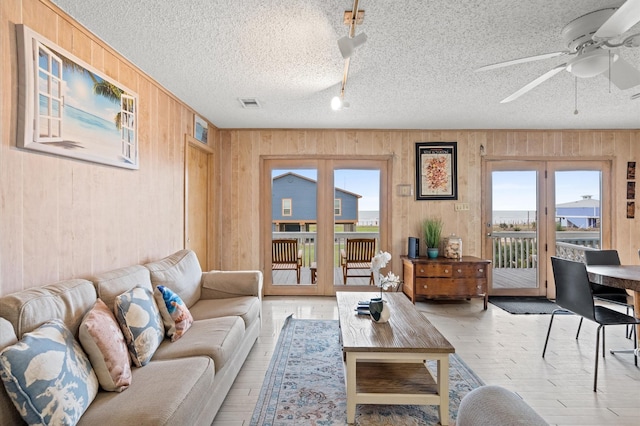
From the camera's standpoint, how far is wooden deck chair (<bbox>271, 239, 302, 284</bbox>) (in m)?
4.91

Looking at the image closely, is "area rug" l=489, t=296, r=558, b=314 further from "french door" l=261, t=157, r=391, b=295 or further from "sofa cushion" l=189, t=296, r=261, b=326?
"sofa cushion" l=189, t=296, r=261, b=326

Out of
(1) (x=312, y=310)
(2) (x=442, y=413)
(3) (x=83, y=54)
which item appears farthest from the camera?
(1) (x=312, y=310)

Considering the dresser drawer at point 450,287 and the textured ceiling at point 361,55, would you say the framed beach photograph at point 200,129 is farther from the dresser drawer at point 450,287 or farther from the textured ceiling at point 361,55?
the dresser drawer at point 450,287

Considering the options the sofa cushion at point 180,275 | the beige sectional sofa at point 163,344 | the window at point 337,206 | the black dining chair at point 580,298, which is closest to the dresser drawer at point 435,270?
the window at point 337,206

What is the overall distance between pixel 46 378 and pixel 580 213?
6212mm

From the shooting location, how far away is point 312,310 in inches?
166

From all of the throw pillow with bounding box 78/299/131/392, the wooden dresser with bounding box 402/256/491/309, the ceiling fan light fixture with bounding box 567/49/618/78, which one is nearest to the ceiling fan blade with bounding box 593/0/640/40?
the ceiling fan light fixture with bounding box 567/49/618/78

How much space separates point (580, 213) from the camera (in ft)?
16.1

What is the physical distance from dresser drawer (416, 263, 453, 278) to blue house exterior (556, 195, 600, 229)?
6.78 ft

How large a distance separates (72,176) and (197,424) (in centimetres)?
166

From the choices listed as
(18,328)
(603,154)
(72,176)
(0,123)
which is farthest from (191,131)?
(603,154)

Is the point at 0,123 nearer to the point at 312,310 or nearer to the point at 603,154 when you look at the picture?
the point at 312,310

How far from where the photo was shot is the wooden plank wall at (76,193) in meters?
1.65

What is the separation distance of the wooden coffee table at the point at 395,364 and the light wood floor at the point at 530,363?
2.25ft
